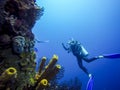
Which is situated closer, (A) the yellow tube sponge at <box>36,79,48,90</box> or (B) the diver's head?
(A) the yellow tube sponge at <box>36,79,48,90</box>

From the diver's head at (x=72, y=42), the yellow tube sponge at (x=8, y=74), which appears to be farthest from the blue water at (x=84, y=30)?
the yellow tube sponge at (x=8, y=74)

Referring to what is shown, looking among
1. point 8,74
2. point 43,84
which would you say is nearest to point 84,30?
point 43,84

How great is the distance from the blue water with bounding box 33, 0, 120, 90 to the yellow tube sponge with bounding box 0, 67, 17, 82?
157ft

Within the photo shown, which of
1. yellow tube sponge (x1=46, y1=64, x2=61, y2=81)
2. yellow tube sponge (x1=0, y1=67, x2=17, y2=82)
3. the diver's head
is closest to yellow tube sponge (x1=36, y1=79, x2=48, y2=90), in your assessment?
yellow tube sponge (x1=46, y1=64, x2=61, y2=81)

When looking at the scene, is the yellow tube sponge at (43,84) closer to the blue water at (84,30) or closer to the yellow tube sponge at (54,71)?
the yellow tube sponge at (54,71)

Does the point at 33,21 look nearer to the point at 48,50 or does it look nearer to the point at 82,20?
the point at 48,50

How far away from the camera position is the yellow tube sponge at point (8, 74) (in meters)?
3.31

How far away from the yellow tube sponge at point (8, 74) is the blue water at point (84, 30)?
4794cm

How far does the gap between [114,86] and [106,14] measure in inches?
947

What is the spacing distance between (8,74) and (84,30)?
66.7 m

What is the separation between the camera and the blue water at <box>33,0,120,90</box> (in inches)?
2186

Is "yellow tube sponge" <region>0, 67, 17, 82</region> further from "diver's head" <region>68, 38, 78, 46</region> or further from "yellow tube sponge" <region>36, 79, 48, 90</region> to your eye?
"diver's head" <region>68, 38, 78, 46</region>

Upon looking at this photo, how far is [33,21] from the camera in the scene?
498cm

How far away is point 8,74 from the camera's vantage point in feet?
10.9
